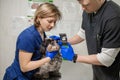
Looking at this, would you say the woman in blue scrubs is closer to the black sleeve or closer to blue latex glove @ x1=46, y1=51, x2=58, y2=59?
blue latex glove @ x1=46, y1=51, x2=58, y2=59

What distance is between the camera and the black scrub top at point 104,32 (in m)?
1.32

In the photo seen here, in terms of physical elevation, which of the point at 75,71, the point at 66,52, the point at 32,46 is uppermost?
the point at 32,46

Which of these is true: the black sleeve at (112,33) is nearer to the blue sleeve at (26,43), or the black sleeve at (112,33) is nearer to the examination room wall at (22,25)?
the blue sleeve at (26,43)

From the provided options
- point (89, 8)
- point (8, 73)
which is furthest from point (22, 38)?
point (89, 8)

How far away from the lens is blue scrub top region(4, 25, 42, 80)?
1274 millimetres

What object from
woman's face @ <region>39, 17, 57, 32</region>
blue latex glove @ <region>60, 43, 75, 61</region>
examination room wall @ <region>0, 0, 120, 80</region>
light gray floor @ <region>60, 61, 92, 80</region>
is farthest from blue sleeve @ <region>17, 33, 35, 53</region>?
light gray floor @ <region>60, 61, 92, 80</region>

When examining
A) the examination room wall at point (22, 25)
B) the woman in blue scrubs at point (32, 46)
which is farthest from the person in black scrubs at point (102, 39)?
the examination room wall at point (22, 25)

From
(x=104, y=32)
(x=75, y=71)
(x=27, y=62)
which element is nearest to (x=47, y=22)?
(x=27, y=62)

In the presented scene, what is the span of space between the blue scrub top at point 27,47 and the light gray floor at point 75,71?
67cm

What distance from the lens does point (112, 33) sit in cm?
132

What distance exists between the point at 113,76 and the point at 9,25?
1.05 m

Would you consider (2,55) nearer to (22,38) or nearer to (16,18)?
(16,18)

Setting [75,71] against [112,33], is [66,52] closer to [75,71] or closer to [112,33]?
[112,33]

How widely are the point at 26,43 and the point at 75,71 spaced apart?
0.91 metres
